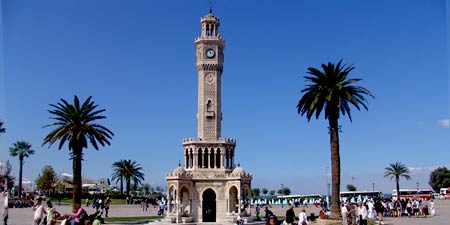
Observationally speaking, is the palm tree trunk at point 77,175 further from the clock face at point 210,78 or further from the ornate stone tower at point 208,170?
the clock face at point 210,78

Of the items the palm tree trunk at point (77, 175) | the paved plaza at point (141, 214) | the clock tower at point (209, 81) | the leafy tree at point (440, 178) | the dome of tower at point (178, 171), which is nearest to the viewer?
the paved plaza at point (141, 214)

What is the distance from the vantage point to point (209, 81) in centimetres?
5553

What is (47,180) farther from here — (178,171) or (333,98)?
(333,98)

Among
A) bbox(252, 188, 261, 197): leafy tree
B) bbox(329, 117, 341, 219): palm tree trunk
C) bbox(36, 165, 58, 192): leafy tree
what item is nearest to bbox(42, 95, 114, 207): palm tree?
bbox(329, 117, 341, 219): palm tree trunk

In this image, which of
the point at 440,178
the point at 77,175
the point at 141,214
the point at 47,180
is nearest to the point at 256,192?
the point at 440,178

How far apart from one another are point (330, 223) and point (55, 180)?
75697 millimetres

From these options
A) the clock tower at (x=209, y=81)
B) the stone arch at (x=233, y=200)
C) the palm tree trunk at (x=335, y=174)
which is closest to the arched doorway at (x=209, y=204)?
the stone arch at (x=233, y=200)

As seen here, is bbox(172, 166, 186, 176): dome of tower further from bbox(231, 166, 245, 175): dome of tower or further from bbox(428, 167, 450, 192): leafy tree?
bbox(428, 167, 450, 192): leafy tree

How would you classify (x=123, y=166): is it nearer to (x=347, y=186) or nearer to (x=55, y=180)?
(x=55, y=180)

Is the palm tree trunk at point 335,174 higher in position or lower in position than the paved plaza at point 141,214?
higher

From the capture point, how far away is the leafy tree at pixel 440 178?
12511 cm

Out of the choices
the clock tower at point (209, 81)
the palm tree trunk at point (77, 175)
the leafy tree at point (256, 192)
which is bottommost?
the leafy tree at point (256, 192)

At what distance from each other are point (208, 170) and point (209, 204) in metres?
3.55

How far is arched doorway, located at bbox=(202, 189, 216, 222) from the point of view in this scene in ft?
170
